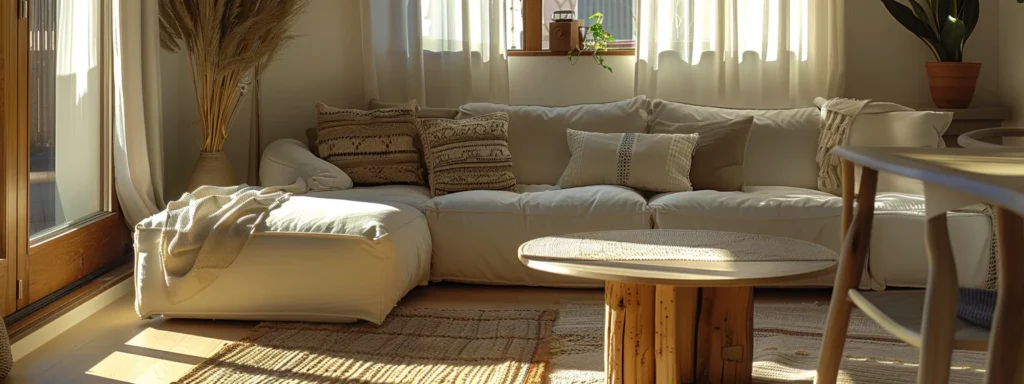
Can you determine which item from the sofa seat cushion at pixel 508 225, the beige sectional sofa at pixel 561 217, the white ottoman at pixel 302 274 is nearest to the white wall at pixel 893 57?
the beige sectional sofa at pixel 561 217

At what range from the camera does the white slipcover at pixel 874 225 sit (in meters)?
3.68

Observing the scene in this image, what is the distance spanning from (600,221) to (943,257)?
Result: 2557 mm

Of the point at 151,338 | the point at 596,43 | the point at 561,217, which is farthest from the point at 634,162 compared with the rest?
the point at 151,338

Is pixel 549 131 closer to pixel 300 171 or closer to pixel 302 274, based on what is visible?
pixel 300 171

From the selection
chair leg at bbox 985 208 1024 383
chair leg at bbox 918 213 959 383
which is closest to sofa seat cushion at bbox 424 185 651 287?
chair leg at bbox 918 213 959 383

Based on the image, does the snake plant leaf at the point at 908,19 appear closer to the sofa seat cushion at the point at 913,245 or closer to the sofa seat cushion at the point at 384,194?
the sofa seat cushion at the point at 913,245

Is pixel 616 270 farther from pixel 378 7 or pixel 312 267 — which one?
pixel 378 7

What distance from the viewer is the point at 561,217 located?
3918mm

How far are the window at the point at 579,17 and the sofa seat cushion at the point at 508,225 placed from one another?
1367mm

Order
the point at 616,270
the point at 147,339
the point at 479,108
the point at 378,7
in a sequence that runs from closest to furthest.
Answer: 1. the point at 616,270
2. the point at 147,339
3. the point at 479,108
4. the point at 378,7

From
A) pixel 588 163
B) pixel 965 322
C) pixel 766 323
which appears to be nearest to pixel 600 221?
pixel 588 163

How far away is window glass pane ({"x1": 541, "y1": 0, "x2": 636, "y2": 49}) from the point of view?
5.14m

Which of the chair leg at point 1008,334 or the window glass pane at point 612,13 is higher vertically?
the window glass pane at point 612,13

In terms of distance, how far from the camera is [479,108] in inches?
185
